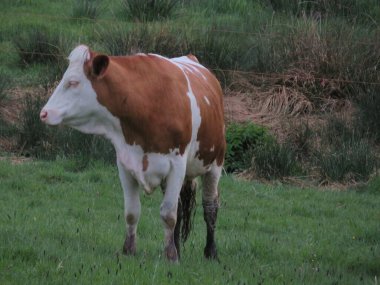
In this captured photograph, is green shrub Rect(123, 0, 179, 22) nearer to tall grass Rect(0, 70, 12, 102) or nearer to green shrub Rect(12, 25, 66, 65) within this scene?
green shrub Rect(12, 25, 66, 65)

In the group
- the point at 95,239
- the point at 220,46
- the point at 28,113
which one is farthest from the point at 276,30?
the point at 95,239

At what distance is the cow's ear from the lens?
7746 mm

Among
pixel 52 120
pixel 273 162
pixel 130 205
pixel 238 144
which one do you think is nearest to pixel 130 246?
pixel 130 205

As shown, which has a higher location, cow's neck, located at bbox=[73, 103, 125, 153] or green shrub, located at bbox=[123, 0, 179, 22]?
cow's neck, located at bbox=[73, 103, 125, 153]

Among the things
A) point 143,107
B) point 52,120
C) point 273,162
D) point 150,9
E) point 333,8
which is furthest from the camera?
point 333,8

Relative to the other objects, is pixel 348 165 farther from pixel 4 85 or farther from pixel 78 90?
pixel 78 90

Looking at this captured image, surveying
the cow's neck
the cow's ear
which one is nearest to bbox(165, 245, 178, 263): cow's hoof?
the cow's neck

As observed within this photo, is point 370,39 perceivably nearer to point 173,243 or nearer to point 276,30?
point 276,30

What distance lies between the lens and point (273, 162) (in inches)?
599

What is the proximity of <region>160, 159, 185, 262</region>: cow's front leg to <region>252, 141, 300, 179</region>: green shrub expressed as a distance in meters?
6.87

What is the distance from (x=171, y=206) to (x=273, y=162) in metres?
7.18

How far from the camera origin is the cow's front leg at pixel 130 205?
27.3 feet

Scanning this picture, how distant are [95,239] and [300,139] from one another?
26.1 ft

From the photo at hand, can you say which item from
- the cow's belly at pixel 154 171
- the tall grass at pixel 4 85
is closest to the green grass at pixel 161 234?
the cow's belly at pixel 154 171
